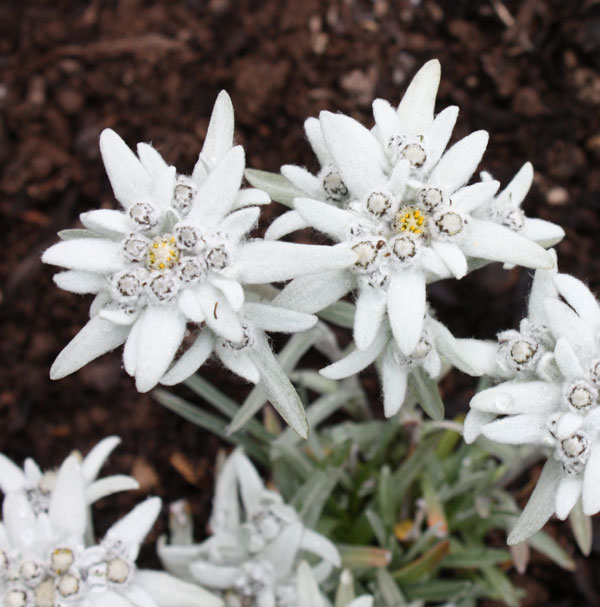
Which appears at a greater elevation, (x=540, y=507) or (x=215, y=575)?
(x=540, y=507)

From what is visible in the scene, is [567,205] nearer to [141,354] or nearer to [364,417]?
[364,417]

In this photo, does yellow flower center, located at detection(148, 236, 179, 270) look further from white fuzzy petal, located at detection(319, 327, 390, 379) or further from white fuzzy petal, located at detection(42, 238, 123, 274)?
white fuzzy petal, located at detection(319, 327, 390, 379)

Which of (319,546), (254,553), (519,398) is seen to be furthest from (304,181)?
(254,553)

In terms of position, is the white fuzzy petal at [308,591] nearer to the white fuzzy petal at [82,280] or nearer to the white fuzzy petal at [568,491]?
the white fuzzy petal at [568,491]

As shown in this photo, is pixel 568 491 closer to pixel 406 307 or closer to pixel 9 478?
pixel 406 307

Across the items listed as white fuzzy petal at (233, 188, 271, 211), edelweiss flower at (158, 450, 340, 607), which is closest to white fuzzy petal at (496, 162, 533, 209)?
white fuzzy petal at (233, 188, 271, 211)
